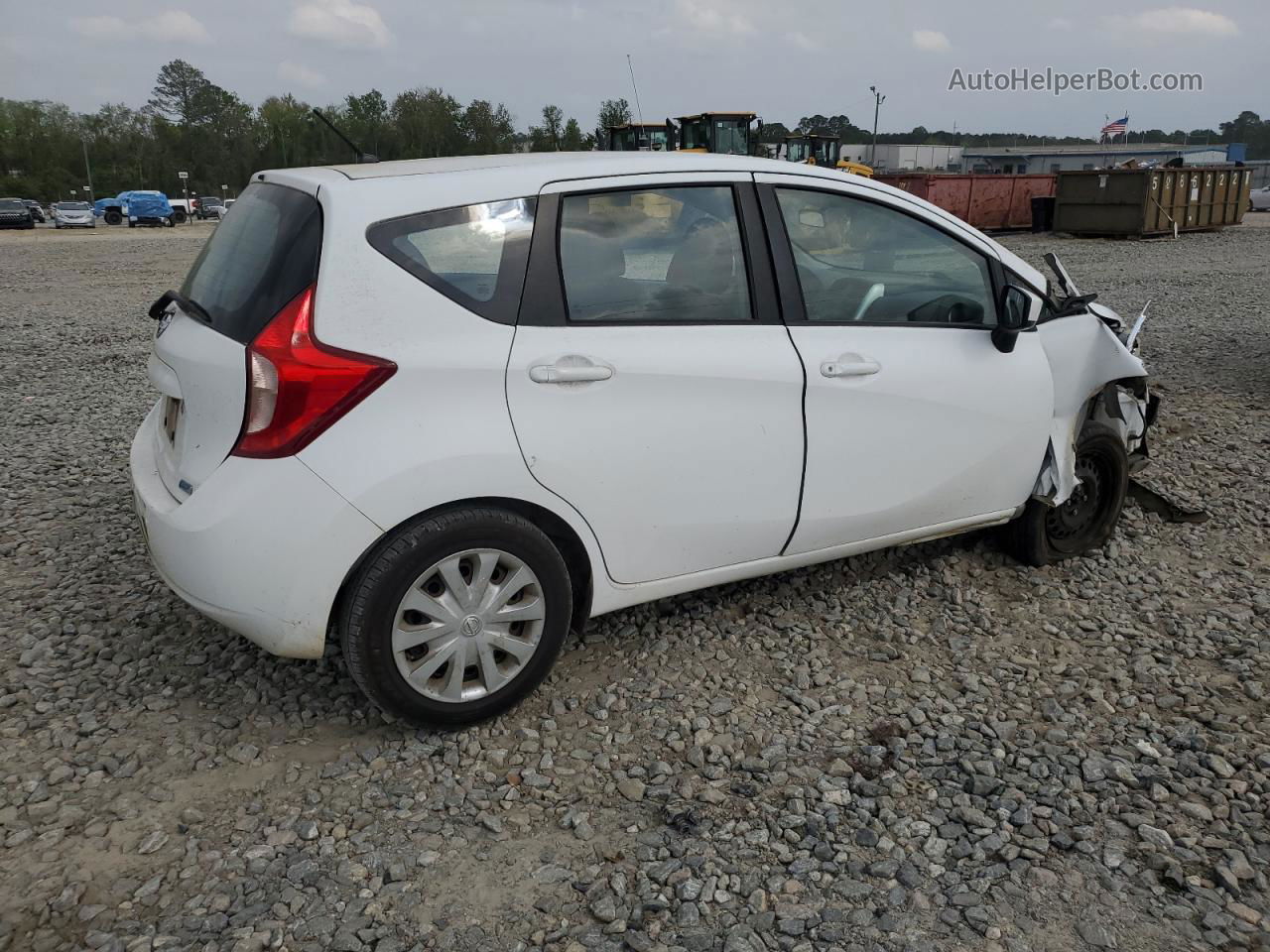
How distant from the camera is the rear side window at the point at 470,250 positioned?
→ 114 inches

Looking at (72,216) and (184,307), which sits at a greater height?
(72,216)

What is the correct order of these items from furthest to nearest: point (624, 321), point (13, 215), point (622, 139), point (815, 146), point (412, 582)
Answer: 1. point (13, 215)
2. point (815, 146)
3. point (622, 139)
4. point (624, 321)
5. point (412, 582)

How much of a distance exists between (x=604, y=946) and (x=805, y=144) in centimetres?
3019

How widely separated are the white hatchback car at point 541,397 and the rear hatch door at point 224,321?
0.04 feet

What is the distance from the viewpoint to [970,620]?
13.1ft

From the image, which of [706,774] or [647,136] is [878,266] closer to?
[706,774]

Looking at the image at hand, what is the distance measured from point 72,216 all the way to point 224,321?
167ft

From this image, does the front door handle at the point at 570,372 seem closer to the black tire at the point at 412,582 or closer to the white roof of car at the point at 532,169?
the black tire at the point at 412,582

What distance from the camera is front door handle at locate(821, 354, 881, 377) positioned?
345cm

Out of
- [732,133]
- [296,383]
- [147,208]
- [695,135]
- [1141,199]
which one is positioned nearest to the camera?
[296,383]

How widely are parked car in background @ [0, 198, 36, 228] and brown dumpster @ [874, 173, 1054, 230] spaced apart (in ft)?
122

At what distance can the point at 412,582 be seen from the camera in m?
2.90

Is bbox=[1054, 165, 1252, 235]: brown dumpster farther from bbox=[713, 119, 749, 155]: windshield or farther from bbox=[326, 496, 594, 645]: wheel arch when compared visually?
bbox=[326, 496, 594, 645]: wheel arch

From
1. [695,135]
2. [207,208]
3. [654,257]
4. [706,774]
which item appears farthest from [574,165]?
[207,208]
